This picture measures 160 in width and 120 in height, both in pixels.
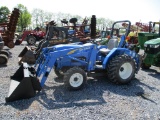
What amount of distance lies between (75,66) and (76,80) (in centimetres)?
48

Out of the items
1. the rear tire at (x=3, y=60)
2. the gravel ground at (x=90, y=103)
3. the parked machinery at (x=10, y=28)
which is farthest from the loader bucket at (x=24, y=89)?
the parked machinery at (x=10, y=28)

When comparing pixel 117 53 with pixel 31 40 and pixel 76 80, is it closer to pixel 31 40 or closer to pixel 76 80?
pixel 76 80

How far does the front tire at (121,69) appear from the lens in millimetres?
5691

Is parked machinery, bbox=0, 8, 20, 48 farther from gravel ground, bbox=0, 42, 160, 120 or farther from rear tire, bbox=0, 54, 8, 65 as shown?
gravel ground, bbox=0, 42, 160, 120

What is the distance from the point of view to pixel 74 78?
202 inches

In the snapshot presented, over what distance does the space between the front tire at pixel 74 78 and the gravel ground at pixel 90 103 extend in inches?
6.1

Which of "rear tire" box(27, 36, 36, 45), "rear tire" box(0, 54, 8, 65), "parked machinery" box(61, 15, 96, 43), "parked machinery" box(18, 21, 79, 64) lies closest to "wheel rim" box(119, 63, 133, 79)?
"parked machinery" box(18, 21, 79, 64)

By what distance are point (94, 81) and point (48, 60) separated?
71.9 inches

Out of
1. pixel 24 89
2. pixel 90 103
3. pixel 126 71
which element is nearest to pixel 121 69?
pixel 126 71

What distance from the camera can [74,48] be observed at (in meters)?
5.43

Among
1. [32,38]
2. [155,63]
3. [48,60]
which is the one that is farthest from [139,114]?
[32,38]

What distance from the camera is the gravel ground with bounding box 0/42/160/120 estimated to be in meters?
3.90

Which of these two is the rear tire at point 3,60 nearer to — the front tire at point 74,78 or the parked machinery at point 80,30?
the front tire at point 74,78

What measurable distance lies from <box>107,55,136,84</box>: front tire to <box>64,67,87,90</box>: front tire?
95 cm
